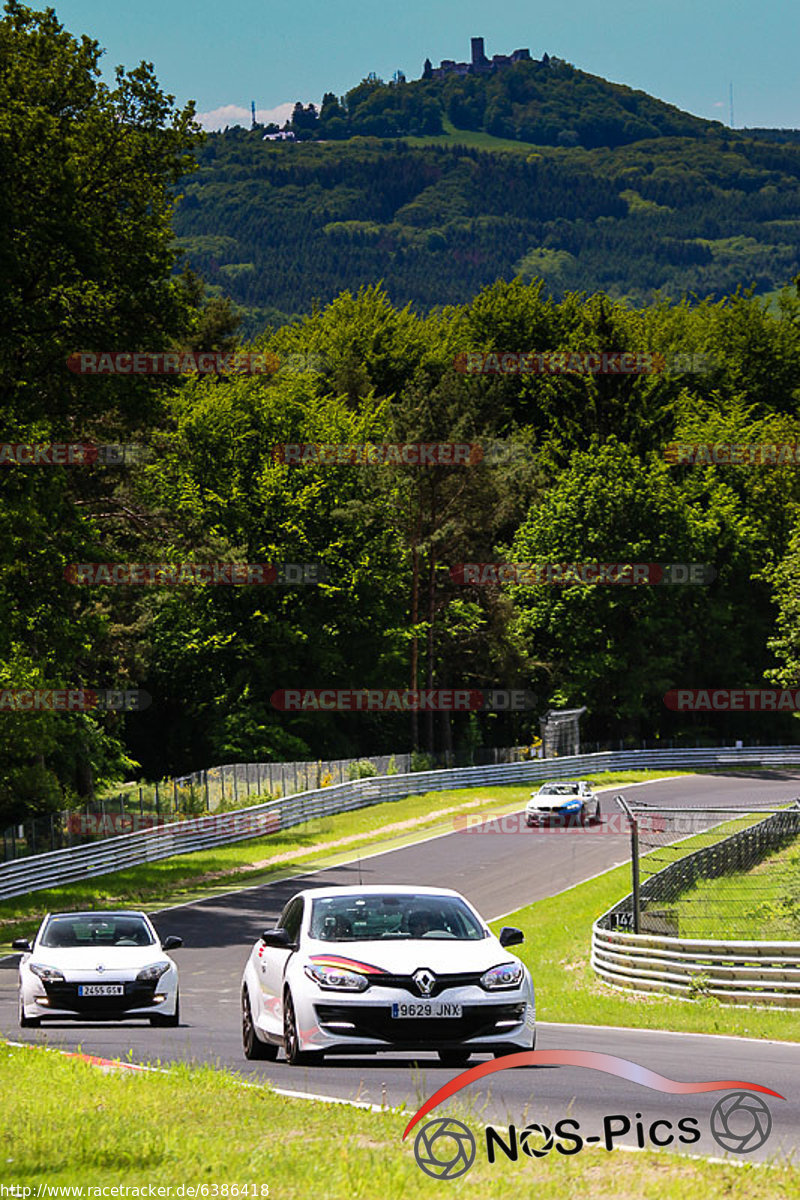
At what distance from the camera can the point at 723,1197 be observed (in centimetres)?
761

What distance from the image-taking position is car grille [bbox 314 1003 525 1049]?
11500 millimetres

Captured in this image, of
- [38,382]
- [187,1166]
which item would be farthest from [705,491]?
[187,1166]

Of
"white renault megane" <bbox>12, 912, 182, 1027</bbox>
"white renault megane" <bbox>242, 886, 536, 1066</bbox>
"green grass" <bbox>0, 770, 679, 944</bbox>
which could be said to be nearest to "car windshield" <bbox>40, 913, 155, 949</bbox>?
"white renault megane" <bbox>12, 912, 182, 1027</bbox>

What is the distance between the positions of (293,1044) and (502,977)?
68.2 inches

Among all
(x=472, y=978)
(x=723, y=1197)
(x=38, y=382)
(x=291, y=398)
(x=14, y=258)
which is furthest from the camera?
(x=291, y=398)

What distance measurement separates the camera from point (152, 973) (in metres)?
17.9

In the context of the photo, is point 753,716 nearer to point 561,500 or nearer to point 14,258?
point 561,500

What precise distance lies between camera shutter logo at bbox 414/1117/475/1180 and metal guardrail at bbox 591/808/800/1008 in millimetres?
12389

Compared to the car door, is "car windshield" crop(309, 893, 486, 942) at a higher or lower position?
higher

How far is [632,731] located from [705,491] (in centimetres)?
1453

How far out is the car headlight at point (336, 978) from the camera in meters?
11.6

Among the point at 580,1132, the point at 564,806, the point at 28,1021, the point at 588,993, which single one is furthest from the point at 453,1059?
the point at 564,806

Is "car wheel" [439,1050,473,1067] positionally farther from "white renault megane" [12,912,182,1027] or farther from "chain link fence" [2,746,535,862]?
"chain link fence" [2,746,535,862]

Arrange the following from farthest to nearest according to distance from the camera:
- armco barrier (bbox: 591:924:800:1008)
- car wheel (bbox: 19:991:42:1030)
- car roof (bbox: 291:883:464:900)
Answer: armco barrier (bbox: 591:924:800:1008) → car wheel (bbox: 19:991:42:1030) → car roof (bbox: 291:883:464:900)
